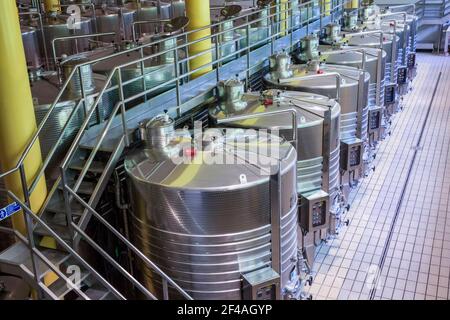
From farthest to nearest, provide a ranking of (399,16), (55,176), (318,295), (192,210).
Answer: (399,16), (318,295), (55,176), (192,210)

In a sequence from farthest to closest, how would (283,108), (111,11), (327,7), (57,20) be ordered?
(327,7) < (111,11) < (57,20) < (283,108)

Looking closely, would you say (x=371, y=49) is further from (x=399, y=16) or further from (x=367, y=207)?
(x=399, y=16)

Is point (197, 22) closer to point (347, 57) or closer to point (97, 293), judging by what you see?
point (347, 57)

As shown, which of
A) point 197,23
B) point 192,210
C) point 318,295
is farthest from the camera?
point 197,23

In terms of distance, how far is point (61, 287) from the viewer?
4.66m

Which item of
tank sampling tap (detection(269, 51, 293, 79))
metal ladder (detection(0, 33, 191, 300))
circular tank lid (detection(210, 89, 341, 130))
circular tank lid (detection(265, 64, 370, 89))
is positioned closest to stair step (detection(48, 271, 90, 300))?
metal ladder (detection(0, 33, 191, 300))

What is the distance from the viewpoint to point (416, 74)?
1673 cm

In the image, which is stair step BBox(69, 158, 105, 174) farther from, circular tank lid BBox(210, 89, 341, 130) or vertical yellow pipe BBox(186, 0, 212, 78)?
vertical yellow pipe BBox(186, 0, 212, 78)

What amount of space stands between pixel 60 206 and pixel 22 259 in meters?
0.69

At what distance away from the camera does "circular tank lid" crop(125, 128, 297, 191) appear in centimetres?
473

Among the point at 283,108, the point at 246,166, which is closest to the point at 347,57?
the point at 283,108

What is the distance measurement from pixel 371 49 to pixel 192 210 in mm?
6839

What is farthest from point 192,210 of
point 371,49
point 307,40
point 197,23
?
point 371,49

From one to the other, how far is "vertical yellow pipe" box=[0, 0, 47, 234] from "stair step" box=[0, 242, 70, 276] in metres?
0.43
